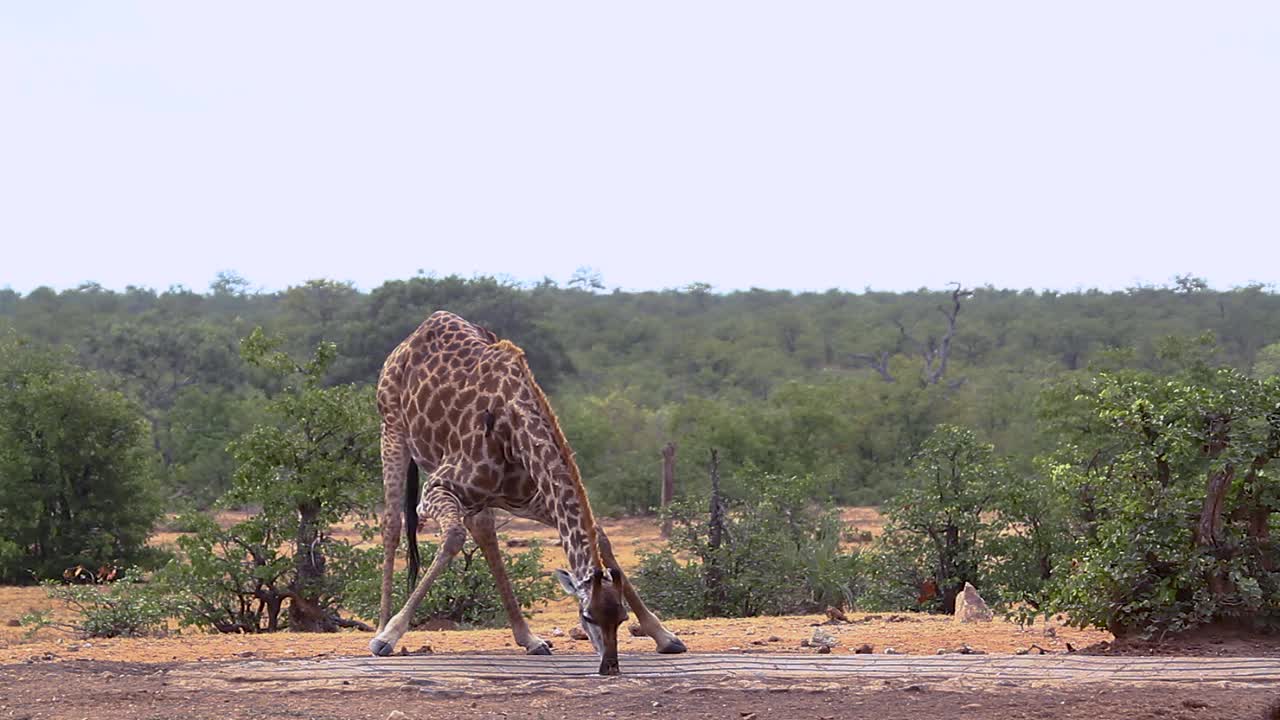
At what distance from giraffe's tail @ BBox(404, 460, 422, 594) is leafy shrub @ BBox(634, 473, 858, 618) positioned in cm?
415

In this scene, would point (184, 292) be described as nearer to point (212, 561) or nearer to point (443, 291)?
point (443, 291)

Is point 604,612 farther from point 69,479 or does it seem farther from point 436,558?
point 69,479

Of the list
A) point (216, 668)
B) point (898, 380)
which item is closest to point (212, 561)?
point (216, 668)

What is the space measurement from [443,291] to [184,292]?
38.5 m

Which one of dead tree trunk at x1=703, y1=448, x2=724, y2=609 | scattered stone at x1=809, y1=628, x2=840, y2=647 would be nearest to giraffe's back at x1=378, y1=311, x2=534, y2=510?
scattered stone at x1=809, y1=628, x2=840, y2=647

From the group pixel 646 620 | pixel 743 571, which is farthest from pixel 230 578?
pixel 646 620

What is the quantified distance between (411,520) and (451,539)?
123 centimetres

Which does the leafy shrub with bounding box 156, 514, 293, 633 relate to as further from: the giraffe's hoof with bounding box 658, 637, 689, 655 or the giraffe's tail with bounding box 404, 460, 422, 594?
the giraffe's hoof with bounding box 658, 637, 689, 655

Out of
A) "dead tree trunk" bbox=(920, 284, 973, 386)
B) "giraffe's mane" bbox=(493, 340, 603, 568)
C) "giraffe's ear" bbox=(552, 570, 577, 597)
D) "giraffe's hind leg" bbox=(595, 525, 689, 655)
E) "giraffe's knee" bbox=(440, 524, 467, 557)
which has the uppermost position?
"dead tree trunk" bbox=(920, 284, 973, 386)

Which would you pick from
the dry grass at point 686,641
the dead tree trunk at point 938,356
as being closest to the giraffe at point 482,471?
the dry grass at point 686,641

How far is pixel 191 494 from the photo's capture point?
90.6 ft

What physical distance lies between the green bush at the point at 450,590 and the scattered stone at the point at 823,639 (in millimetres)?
3820

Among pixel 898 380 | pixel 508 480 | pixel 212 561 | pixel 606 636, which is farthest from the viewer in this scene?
pixel 898 380

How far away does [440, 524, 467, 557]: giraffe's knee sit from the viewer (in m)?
8.62
